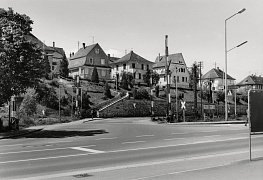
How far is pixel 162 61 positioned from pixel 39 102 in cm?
6211

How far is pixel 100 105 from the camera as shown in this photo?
64.5 meters

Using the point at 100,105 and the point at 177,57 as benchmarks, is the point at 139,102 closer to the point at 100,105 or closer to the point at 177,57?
the point at 100,105

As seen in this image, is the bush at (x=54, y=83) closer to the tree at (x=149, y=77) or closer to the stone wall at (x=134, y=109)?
the stone wall at (x=134, y=109)

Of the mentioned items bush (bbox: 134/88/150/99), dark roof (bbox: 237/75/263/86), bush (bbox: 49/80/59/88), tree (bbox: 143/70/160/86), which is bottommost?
bush (bbox: 134/88/150/99)

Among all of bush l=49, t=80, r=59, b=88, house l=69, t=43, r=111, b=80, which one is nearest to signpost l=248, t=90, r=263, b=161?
bush l=49, t=80, r=59, b=88

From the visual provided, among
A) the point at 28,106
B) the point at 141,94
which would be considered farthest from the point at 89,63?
the point at 28,106

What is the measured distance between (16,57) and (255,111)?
18.0 m

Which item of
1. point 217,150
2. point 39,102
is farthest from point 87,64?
point 217,150

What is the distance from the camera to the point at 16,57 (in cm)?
2355

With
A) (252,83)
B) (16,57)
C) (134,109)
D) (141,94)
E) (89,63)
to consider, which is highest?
(89,63)

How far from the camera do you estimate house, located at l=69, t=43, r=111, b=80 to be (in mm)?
94562

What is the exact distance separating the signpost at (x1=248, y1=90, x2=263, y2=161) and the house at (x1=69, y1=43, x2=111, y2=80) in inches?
3355

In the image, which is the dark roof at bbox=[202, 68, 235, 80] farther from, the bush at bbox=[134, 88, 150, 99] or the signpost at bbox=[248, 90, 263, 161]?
the signpost at bbox=[248, 90, 263, 161]

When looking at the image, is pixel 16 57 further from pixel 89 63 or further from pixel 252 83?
pixel 252 83
